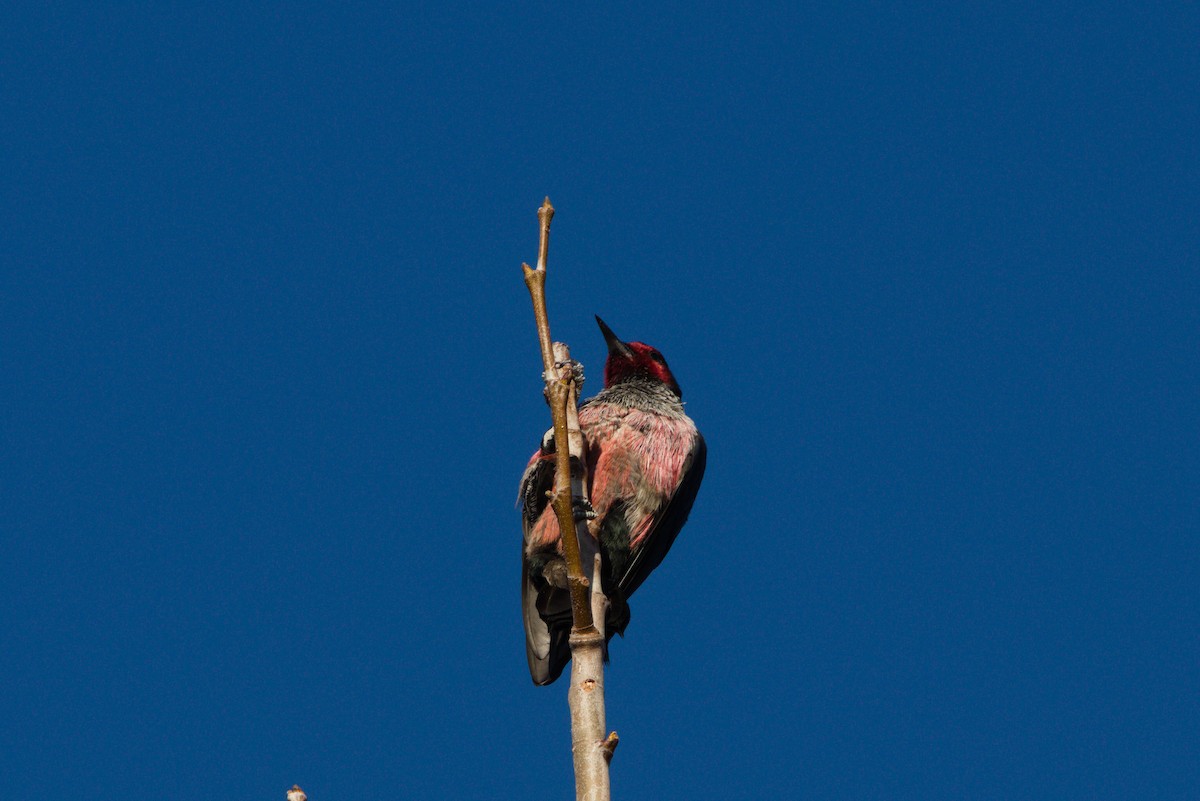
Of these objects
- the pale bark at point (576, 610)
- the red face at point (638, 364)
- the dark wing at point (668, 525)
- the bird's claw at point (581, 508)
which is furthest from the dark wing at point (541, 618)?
the pale bark at point (576, 610)

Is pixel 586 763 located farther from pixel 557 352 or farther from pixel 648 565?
pixel 648 565

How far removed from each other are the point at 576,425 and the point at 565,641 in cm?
289

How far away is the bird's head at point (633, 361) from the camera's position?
928 cm

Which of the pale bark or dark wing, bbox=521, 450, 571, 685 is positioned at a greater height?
dark wing, bbox=521, 450, 571, 685

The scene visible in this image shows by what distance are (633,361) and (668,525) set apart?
48.6 inches

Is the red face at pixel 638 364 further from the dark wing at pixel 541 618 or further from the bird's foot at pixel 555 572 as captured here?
the bird's foot at pixel 555 572

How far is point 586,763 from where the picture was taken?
5109mm

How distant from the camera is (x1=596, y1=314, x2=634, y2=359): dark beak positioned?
9.27m

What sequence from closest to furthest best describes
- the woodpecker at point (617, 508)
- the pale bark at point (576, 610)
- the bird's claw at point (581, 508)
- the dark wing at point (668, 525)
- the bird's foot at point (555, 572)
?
the pale bark at point (576, 610) → the bird's claw at point (581, 508) → the bird's foot at point (555, 572) → the woodpecker at point (617, 508) → the dark wing at point (668, 525)

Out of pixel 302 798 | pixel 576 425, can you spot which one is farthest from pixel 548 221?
pixel 302 798

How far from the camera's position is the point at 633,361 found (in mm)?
9273

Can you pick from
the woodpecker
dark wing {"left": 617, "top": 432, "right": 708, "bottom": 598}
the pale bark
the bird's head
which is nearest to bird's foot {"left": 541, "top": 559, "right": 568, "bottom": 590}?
the woodpecker

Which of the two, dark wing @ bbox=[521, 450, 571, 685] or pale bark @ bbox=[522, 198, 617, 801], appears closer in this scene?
pale bark @ bbox=[522, 198, 617, 801]

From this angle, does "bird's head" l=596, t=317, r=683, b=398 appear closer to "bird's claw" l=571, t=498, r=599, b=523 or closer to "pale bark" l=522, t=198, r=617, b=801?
"bird's claw" l=571, t=498, r=599, b=523
